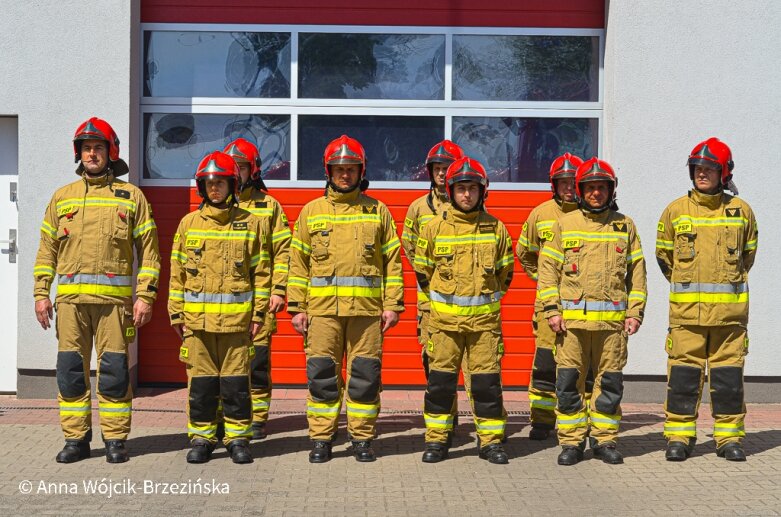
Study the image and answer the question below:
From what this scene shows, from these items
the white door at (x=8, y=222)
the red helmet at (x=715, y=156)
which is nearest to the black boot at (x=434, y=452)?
the red helmet at (x=715, y=156)

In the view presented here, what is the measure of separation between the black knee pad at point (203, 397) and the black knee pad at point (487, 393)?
1.93 m

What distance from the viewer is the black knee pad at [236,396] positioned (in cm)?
754

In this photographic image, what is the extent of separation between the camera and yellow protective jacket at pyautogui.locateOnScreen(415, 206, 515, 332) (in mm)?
7621

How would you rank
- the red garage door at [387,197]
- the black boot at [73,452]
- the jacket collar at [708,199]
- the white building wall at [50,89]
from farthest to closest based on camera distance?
the red garage door at [387,197] → the white building wall at [50,89] → the jacket collar at [708,199] → the black boot at [73,452]

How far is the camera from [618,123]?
10148 mm

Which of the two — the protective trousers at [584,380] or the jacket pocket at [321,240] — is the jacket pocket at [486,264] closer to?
the protective trousers at [584,380]

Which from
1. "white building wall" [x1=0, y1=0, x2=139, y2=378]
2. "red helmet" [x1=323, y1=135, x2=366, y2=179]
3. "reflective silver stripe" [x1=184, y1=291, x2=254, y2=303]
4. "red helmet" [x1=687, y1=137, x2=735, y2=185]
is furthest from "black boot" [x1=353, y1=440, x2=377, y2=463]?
"white building wall" [x1=0, y1=0, x2=139, y2=378]

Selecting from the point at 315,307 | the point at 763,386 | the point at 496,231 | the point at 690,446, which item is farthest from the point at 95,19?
the point at 763,386

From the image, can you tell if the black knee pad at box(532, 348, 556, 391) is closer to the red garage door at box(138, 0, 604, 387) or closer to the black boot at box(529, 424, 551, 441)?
the black boot at box(529, 424, 551, 441)

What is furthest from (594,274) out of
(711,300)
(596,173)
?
(711,300)

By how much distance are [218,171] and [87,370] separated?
1782 millimetres

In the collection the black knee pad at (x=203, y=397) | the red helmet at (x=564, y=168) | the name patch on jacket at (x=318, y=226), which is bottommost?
the black knee pad at (x=203, y=397)

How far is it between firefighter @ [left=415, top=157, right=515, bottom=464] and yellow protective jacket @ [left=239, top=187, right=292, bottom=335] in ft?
3.76

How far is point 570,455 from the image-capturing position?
756cm
